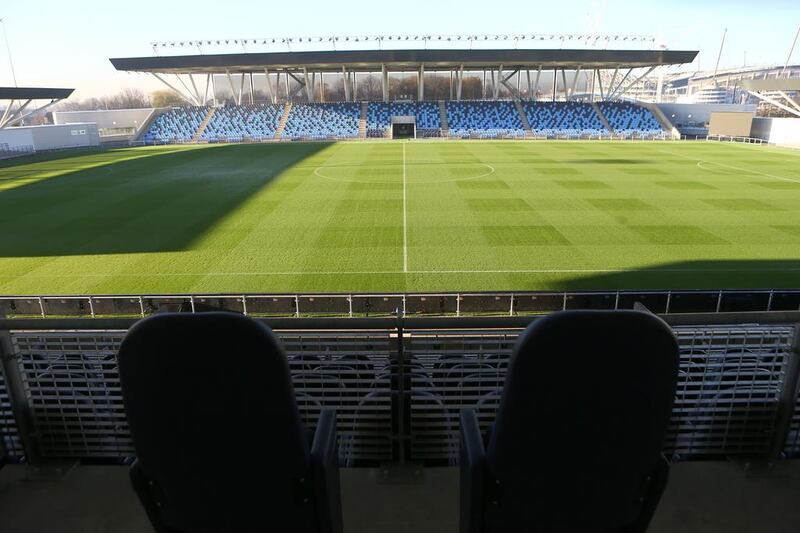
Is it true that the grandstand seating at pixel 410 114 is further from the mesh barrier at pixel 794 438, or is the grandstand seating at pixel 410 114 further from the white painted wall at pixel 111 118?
the mesh barrier at pixel 794 438

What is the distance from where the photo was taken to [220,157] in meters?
37.9

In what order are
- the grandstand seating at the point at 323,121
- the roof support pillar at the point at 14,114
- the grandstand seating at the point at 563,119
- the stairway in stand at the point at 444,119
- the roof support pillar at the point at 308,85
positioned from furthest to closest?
the roof support pillar at the point at 308,85 → the grandstand seating at the point at 323,121 → the stairway in stand at the point at 444,119 → the grandstand seating at the point at 563,119 → the roof support pillar at the point at 14,114

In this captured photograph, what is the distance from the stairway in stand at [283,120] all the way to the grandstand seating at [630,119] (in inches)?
1337

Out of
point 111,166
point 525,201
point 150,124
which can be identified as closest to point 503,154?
point 525,201

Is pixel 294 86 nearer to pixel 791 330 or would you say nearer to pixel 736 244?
pixel 736 244

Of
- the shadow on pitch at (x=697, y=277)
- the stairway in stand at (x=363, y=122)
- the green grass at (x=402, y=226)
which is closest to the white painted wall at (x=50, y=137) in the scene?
the green grass at (x=402, y=226)

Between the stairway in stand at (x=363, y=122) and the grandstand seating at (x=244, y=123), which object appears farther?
the grandstand seating at (x=244, y=123)

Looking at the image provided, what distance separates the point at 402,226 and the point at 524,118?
43.5 metres

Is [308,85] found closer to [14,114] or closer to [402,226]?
[14,114]

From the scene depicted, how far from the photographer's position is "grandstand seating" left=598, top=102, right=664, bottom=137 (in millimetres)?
52688

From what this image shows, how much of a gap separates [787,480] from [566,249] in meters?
12.8

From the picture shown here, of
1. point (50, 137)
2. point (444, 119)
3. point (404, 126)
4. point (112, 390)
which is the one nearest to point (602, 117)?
point (444, 119)

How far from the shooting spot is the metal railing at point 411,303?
10453mm

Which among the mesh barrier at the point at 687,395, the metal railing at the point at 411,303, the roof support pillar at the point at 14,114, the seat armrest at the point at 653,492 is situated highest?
the seat armrest at the point at 653,492
